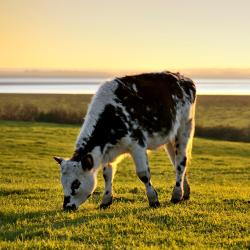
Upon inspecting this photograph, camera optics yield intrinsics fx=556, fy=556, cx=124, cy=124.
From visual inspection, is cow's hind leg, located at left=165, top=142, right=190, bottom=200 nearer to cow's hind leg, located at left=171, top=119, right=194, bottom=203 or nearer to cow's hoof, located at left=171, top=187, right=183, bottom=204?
cow's hind leg, located at left=171, top=119, right=194, bottom=203

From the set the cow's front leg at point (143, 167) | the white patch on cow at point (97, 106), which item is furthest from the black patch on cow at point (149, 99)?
the cow's front leg at point (143, 167)

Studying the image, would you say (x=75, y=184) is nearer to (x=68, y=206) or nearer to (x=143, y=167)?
(x=68, y=206)

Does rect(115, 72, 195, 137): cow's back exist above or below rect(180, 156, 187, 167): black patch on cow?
above

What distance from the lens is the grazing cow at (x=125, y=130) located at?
1263 centimetres

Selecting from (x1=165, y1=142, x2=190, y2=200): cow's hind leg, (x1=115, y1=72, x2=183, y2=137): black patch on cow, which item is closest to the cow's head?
(x1=115, y1=72, x2=183, y2=137): black patch on cow

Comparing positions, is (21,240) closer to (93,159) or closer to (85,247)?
(85,247)

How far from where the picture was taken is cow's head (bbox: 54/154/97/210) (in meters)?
12.4

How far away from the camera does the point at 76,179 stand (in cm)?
1248

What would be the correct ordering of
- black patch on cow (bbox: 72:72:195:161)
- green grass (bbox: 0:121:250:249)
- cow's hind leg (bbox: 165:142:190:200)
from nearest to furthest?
1. green grass (bbox: 0:121:250:249)
2. black patch on cow (bbox: 72:72:195:161)
3. cow's hind leg (bbox: 165:142:190:200)

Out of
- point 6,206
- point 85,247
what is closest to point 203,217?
point 85,247

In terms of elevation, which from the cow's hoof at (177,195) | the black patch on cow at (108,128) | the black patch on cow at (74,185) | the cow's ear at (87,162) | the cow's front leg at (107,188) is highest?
the black patch on cow at (108,128)

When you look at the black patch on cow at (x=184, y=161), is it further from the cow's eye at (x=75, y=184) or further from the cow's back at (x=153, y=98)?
the cow's eye at (x=75, y=184)

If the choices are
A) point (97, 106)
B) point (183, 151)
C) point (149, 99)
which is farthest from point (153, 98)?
point (183, 151)

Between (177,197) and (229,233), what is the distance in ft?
13.9
